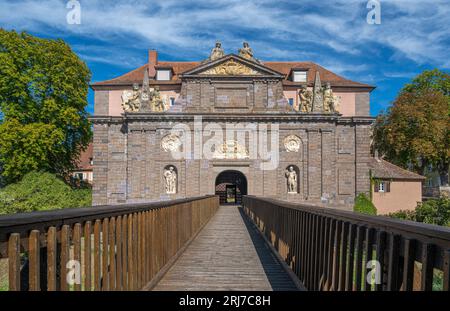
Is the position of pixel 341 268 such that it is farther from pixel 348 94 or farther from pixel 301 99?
pixel 348 94

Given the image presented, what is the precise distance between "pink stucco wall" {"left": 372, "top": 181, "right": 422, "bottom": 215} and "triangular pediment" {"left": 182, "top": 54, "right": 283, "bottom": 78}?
1248cm

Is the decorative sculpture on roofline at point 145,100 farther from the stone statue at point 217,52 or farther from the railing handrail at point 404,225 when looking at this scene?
the railing handrail at point 404,225

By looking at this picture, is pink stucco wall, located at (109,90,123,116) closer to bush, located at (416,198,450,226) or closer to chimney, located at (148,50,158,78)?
chimney, located at (148,50,158,78)

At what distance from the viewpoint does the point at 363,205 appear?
1245 inches

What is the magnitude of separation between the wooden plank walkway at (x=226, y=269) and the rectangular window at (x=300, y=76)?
27.4m

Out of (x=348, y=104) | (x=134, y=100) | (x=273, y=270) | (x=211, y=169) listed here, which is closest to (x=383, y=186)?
(x=348, y=104)

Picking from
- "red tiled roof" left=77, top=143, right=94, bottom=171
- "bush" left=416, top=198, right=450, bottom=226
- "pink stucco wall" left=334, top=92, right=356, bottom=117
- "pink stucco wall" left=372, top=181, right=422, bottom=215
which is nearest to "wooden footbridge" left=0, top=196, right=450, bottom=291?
"bush" left=416, top=198, right=450, bottom=226

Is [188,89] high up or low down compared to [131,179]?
up

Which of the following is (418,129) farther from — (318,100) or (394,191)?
(318,100)

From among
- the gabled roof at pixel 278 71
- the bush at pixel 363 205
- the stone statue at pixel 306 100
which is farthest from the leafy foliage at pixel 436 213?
the gabled roof at pixel 278 71

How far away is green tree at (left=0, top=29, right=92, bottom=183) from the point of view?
28734 millimetres
